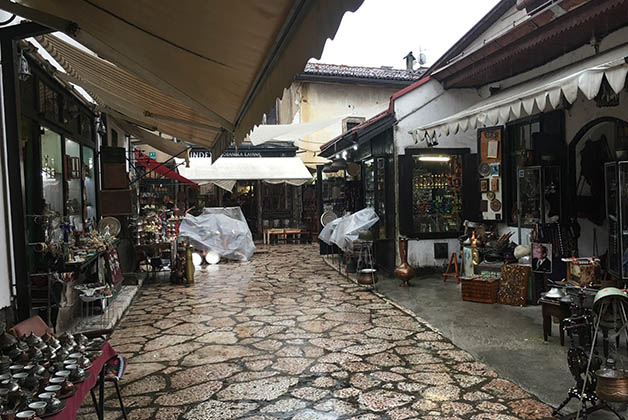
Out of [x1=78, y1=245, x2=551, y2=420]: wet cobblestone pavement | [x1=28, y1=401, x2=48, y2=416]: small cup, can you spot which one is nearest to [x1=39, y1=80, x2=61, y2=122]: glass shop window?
[x1=78, y1=245, x2=551, y2=420]: wet cobblestone pavement

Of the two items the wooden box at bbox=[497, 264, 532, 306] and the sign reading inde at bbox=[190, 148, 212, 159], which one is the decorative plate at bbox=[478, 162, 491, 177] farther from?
the sign reading inde at bbox=[190, 148, 212, 159]

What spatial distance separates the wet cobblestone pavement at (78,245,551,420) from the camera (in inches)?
170

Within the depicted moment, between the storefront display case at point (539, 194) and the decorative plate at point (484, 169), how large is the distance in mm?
931

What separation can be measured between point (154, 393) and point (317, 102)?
1702 cm

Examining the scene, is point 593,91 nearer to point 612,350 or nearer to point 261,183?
point 612,350

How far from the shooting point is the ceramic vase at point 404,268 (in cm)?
973

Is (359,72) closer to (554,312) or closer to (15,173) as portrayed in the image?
(554,312)

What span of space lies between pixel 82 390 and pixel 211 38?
2564 millimetres

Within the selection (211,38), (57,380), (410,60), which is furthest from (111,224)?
(410,60)

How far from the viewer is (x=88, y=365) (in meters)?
3.40

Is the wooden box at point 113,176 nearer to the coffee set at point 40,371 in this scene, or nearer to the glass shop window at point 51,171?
the glass shop window at point 51,171

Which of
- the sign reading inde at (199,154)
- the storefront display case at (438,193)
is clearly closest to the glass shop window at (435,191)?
the storefront display case at (438,193)

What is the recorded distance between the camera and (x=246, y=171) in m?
17.6

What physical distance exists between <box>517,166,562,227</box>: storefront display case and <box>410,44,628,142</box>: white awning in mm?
1599
